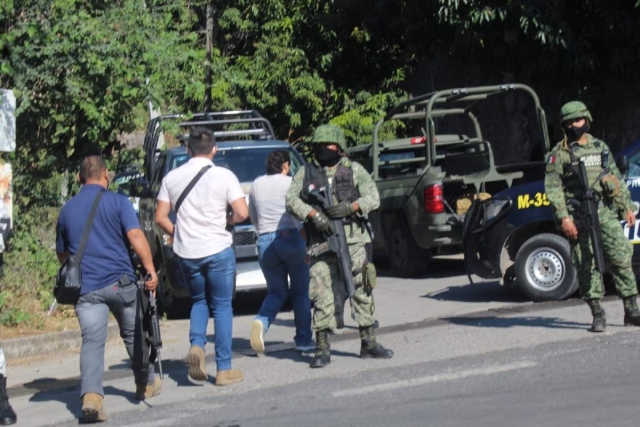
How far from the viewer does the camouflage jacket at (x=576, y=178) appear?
8195 millimetres

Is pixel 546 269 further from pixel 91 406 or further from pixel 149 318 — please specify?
pixel 91 406

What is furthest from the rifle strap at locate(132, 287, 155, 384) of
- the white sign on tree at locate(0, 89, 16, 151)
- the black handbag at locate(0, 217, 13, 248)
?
the white sign on tree at locate(0, 89, 16, 151)

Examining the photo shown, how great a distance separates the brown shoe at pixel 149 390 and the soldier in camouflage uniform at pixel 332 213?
1201 mm

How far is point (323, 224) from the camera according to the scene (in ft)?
24.2

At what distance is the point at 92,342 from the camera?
6.55m

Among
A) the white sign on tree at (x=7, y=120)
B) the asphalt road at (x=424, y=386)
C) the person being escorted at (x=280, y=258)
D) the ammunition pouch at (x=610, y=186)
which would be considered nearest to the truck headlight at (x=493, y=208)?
the asphalt road at (x=424, y=386)

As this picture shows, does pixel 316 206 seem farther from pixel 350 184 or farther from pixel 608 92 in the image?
pixel 608 92

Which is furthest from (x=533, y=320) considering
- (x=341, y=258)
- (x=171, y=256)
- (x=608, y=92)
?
(x=608, y=92)

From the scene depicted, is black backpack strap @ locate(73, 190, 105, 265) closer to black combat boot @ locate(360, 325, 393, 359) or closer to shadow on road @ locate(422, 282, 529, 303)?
black combat boot @ locate(360, 325, 393, 359)

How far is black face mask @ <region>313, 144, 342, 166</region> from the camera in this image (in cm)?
759

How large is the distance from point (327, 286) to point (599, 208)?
2.28 metres

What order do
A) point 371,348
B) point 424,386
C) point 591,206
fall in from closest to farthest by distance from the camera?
point 424,386, point 371,348, point 591,206

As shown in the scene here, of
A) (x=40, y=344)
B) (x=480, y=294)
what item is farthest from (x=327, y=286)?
(x=480, y=294)

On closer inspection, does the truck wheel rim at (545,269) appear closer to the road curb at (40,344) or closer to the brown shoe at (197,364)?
the brown shoe at (197,364)
